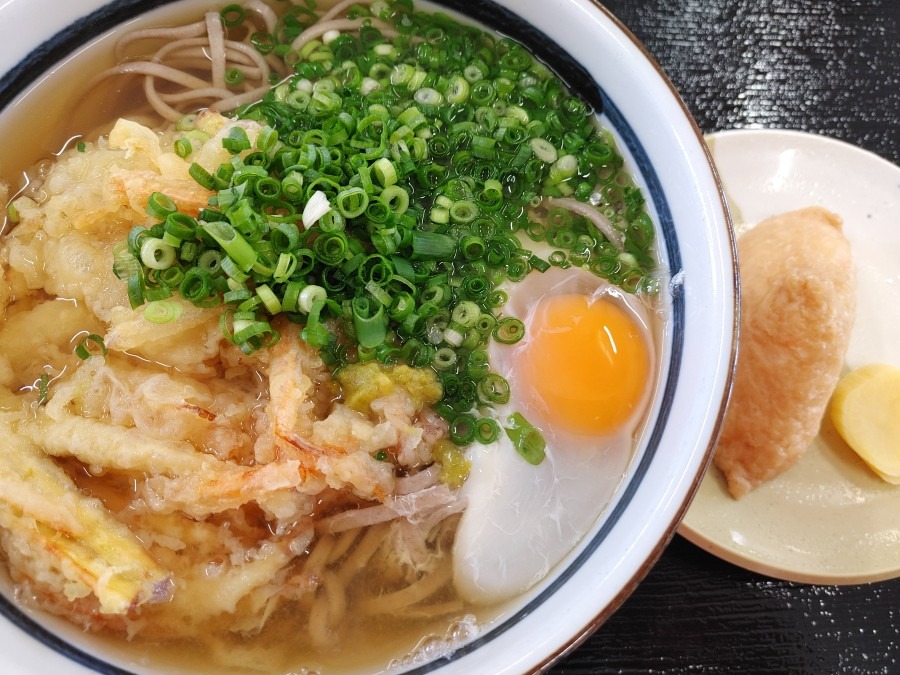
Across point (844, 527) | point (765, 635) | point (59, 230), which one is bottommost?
point (765, 635)

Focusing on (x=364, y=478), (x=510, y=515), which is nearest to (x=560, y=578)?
(x=510, y=515)

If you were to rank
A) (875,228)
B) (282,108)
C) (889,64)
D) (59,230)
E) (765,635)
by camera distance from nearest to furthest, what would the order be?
(59,230), (282,108), (765,635), (875,228), (889,64)

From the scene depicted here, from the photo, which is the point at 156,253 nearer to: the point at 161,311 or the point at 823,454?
the point at 161,311

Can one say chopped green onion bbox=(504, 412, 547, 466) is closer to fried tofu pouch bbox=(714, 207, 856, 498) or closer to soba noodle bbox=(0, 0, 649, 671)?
soba noodle bbox=(0, 0, 649, 671)

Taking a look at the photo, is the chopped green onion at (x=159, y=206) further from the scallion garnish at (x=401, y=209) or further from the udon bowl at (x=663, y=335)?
the udon bowl at (x=663, y=335)

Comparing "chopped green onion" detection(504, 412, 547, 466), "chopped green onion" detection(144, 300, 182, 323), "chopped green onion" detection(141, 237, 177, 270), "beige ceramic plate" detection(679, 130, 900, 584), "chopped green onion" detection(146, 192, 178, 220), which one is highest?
"chopped green onion" detection(146, 192, 178, 220)

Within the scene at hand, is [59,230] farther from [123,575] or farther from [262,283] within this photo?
[123,575]

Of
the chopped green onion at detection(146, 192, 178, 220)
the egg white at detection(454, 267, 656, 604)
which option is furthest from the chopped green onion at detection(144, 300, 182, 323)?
the egg white at detection(454, 267, 656, 604)

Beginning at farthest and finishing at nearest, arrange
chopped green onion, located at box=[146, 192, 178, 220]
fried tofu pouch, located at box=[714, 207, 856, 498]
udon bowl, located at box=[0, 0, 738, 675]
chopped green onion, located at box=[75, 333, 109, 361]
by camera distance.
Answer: fried tofu pouch, located at box=[714, 207, 856, 498] < chopped green onion, located at box=[75, 333, 109, 361] < chopped green onion, located at box=[146, 192, 178, 220] < udon bowl, located at box=[0, 0, 738, 675]
